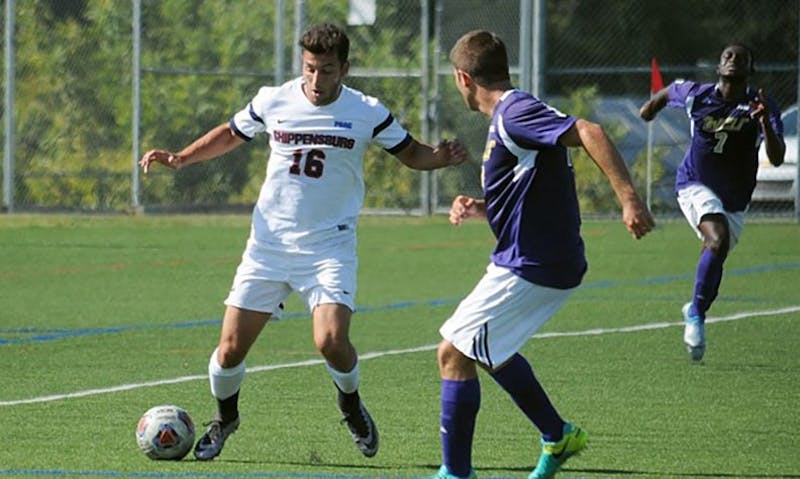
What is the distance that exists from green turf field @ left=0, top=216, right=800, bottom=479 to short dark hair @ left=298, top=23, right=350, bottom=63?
178 cm

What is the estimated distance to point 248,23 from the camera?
83.7ft

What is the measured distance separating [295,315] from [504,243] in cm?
723

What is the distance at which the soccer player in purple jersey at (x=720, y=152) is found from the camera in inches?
470

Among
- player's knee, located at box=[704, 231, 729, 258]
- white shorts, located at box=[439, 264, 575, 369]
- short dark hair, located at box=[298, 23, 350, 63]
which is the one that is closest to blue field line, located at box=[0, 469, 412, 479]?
white shorts, located at box=[439, 264, 575, 369]

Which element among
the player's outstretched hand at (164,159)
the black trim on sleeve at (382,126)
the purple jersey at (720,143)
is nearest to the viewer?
the black trim on sleeve at (382,126)

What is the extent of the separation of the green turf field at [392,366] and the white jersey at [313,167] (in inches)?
39.6

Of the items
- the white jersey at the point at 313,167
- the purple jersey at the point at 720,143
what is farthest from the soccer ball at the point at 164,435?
the purple jersey at the point at 720,143

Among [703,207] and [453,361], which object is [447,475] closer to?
[453,361]

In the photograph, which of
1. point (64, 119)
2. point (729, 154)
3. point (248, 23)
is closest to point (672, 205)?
point (248, 23)

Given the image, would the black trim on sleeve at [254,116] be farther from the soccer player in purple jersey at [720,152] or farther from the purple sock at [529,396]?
the soccer player in purple jersey at [720,152]

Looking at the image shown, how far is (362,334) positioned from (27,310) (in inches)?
118

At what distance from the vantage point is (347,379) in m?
8.14

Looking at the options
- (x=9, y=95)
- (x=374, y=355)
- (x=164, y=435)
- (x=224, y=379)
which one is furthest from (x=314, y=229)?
(x=9, y=95)

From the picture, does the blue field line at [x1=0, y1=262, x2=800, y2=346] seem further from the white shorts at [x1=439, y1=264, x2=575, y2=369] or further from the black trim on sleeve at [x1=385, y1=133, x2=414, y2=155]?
the white shorts at [x1=439, y1=264, x2=575, y2=369]
